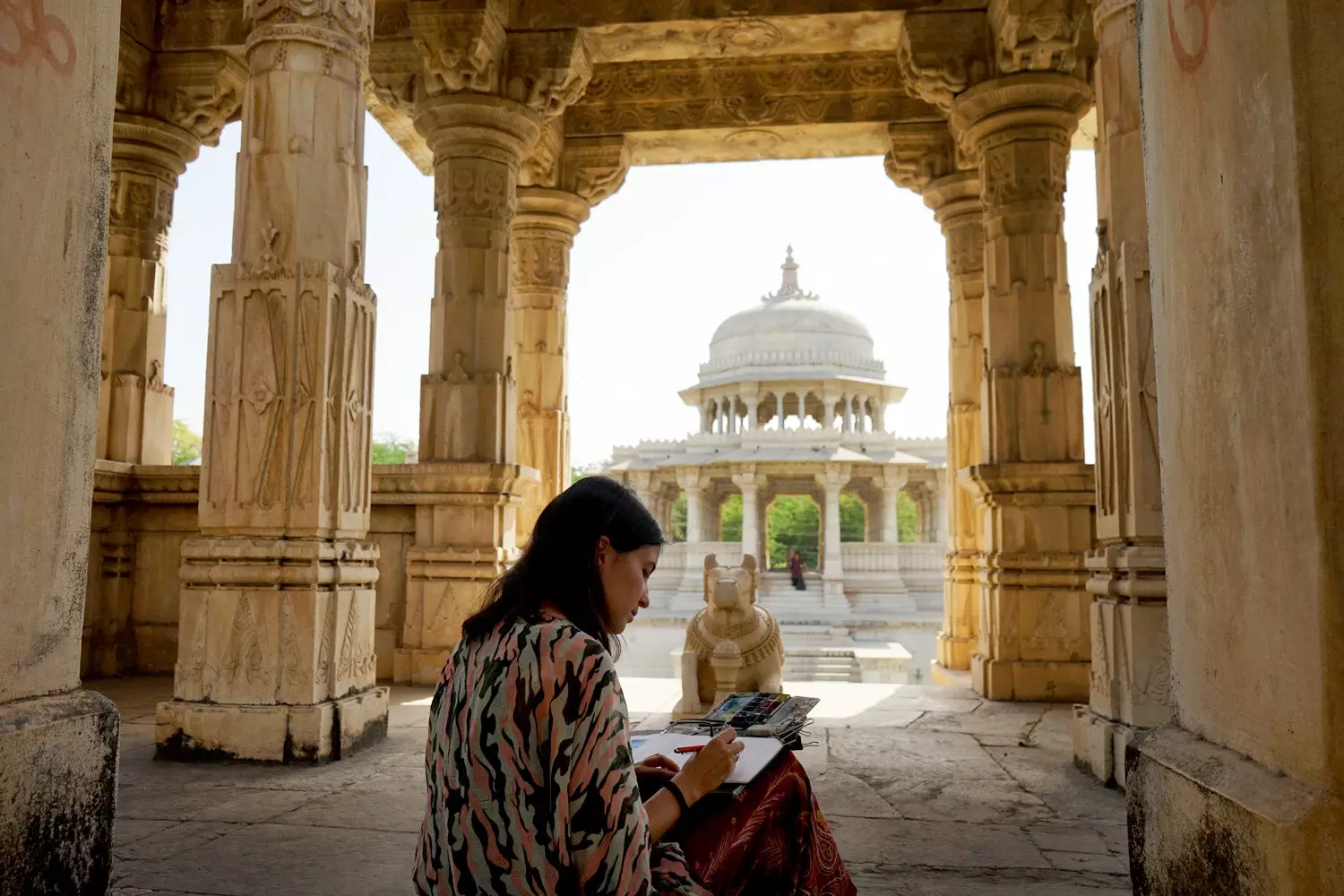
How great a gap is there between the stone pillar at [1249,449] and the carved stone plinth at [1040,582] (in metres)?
5.59

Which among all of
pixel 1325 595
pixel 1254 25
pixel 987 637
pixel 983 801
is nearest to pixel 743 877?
pixel 1325 595

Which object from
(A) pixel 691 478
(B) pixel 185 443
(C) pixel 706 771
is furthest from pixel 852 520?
(C) pixel 706 771

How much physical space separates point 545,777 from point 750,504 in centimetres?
2824

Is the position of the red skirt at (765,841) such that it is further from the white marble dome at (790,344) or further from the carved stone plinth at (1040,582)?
the white marble dome at (790,344)

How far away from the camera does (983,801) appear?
4234mm

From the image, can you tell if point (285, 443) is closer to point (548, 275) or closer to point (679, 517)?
point (548, 275)

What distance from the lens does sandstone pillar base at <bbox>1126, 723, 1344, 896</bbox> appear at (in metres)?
Result: 1.39

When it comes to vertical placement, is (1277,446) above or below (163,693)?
above

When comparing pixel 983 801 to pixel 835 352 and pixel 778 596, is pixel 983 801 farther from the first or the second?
pixel 835 352

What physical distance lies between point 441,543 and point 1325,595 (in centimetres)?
713

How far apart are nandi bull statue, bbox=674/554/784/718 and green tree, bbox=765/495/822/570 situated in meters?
43.6

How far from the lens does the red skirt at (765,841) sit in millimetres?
1925

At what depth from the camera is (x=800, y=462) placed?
29656 mm

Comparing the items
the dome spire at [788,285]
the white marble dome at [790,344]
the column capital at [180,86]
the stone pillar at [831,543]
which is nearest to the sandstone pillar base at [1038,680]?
the column capital at [180,86]
